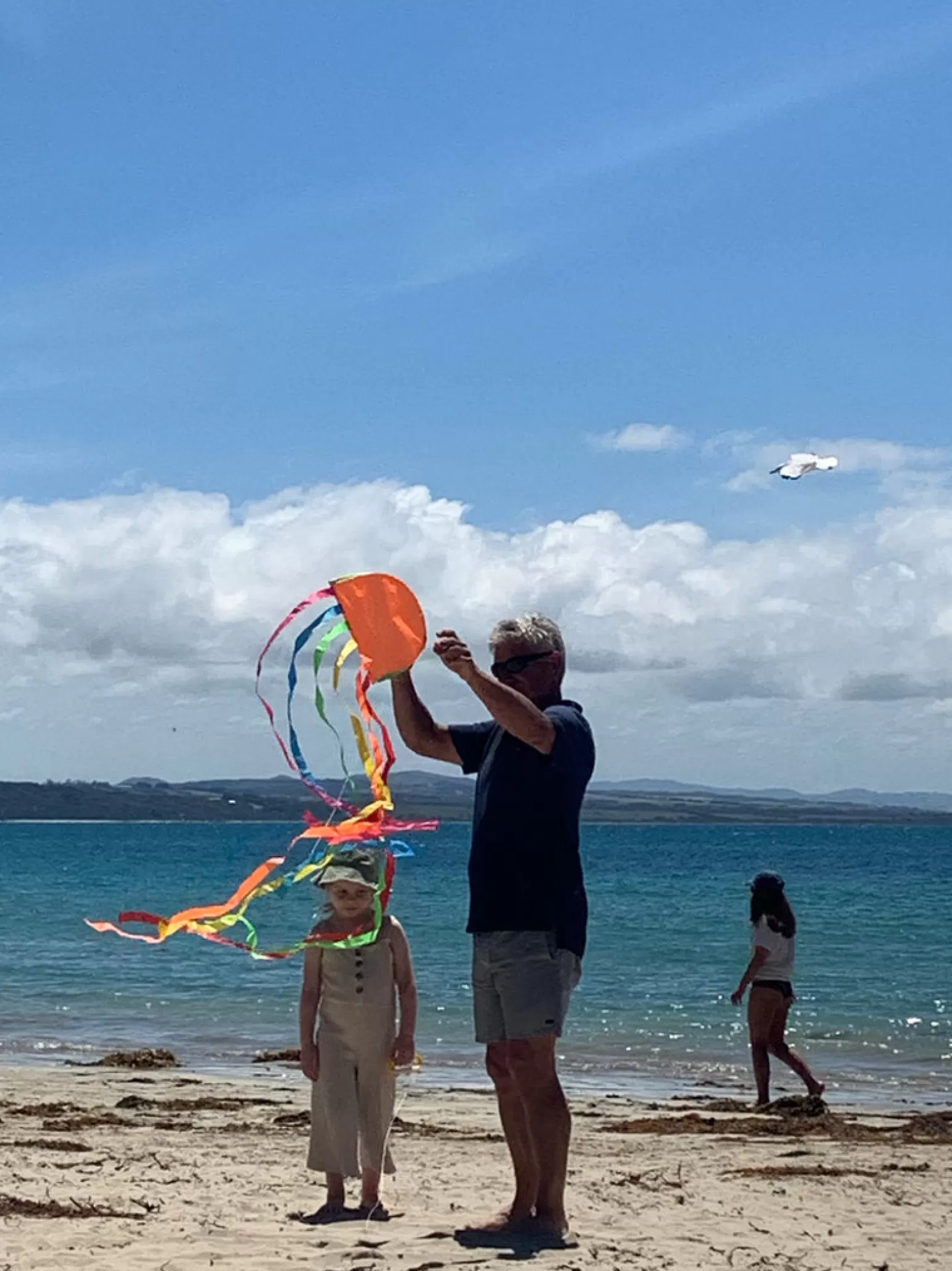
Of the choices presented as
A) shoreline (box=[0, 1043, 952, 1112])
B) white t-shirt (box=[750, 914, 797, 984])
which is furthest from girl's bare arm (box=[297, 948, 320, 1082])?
shoreline (box=[0, 1043, 952, 1112])

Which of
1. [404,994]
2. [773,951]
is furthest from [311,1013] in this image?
[773,951]

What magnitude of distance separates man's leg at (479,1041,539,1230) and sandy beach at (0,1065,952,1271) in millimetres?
155

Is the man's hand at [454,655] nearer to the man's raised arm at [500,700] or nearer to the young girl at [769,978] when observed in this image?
the man's raised arm at [500,700]

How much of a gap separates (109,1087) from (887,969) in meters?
15.7

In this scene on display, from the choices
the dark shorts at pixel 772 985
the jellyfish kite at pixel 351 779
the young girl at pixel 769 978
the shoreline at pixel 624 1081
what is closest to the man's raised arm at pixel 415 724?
the jellyfish kite at pixel 351 779

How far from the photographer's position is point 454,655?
522cm

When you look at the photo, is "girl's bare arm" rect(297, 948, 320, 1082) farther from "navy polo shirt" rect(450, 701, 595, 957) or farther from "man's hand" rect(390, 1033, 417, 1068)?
"navy polo shirt" rect(450, 701, 595, 957)

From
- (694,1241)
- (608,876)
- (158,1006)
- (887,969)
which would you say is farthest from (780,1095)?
(608,876)

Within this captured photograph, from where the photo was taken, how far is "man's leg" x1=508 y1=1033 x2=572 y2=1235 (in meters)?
5.40

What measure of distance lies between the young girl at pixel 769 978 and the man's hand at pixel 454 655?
572 centimetres

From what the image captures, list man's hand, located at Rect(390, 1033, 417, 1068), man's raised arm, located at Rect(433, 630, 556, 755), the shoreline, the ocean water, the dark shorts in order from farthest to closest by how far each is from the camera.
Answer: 1. the ocean water
2. the shoreline
3. the dark shorts
4. man's hand, located at Rect(390, 1033, 417, 1068)
5. man's raised arm, located at Rect(433, 630, 556, 755)

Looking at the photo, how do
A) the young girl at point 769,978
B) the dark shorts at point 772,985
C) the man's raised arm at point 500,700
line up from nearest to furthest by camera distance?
the man's raised arm at point 500,700 → the young girl at point 769,978 → the dark shorts at point 772,985

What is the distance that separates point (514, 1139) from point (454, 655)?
5.49 ft

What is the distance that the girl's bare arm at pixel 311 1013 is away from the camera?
615cm
